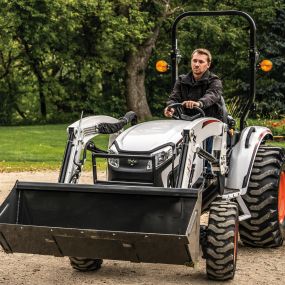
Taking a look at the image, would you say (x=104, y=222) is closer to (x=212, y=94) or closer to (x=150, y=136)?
A: (x=150, y=136)

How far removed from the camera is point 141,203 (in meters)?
6.24

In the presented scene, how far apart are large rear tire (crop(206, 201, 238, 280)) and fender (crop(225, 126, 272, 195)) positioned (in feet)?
3.32

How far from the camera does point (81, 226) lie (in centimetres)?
639

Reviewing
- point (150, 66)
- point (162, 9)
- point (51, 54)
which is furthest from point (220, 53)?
point (51, 54)

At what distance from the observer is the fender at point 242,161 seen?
25.0 ft

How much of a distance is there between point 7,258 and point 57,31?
73.1 ft

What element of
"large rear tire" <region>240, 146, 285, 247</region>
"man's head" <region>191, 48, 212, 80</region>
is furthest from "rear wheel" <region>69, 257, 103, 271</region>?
"man's head" <region>191, 48, 212, 80</region>

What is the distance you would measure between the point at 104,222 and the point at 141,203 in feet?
1.14

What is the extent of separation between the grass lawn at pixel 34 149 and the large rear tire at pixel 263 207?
729cm

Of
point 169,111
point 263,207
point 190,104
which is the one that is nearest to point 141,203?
point 190,104

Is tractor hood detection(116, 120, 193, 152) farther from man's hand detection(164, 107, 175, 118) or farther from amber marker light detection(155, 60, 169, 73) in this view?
amber marker light detection(155, 60, 169, 73)

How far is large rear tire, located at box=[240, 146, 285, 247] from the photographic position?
7863 mm

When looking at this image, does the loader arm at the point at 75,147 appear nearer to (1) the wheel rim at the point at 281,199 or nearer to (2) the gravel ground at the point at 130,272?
(2) the gravel ground at the point at 130,272

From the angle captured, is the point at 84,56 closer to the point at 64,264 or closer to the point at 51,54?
the point at 51,54
